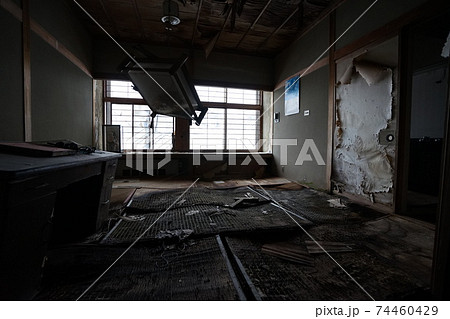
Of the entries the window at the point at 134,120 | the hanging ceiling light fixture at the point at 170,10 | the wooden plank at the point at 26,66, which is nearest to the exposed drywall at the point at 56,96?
the wooden plank at the point at 26,66

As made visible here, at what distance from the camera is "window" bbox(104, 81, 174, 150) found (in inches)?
207

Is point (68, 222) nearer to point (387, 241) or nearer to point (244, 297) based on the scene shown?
point (244, 297)

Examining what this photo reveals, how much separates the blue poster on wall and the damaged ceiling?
0.86 m

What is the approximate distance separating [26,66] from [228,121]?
4040mm

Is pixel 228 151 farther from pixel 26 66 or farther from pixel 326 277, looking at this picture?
pixel 326 277

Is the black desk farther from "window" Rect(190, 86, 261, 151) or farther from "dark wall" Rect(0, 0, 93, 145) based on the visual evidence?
"window" Rect(190, 86, 261, 151)

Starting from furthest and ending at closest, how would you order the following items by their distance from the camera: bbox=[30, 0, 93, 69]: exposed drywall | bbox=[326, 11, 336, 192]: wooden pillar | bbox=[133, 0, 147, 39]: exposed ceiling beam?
bbox=[133, 0, 147, 39]: exposed ceiling beam
bbox=[326, 11, 336, 192]: wooden pillar
bbox=[30, 0, 93, 69]: exposed drywall

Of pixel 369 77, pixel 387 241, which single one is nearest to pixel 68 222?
pixel 387 241

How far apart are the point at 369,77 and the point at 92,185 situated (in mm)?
3207

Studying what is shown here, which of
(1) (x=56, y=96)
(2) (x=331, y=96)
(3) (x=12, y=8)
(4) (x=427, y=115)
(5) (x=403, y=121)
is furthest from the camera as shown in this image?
(4) (x=427, y=115)

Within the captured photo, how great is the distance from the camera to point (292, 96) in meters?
4.53

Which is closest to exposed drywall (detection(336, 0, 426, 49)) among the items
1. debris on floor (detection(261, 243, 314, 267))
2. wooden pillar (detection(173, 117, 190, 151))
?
debris on floor (detection(261, 243, 314, 267))

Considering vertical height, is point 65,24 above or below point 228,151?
above

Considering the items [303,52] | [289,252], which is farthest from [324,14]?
[289,252]
